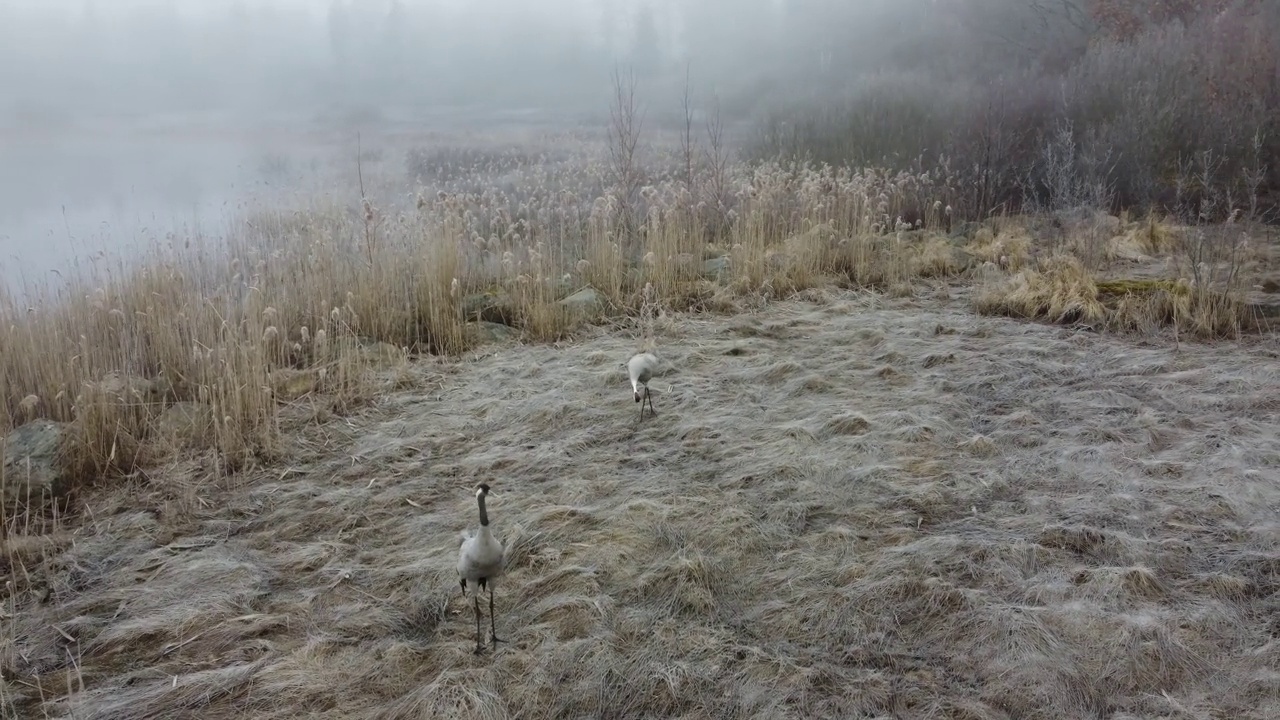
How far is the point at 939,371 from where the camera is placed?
141 inches

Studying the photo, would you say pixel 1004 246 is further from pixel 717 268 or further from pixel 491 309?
pixel 491 309

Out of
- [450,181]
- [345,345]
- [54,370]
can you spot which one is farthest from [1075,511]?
[450,181]

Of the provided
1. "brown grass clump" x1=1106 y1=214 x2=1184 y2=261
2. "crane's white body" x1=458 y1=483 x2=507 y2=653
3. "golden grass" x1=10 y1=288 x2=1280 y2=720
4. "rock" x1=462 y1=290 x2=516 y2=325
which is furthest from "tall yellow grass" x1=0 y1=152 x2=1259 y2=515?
"crane's white body" x1=458 y1=483 x2=507 y2=653

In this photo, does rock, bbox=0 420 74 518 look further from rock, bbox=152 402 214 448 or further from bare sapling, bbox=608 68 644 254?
bare sapling, bbox=608 68 644 254

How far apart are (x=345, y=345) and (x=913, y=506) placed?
2529 mm

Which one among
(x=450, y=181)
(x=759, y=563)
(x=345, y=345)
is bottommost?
(x=759, y=563)

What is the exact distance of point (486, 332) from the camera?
4.34 m

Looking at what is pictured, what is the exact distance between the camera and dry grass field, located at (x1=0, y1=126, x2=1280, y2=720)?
172 centimetres

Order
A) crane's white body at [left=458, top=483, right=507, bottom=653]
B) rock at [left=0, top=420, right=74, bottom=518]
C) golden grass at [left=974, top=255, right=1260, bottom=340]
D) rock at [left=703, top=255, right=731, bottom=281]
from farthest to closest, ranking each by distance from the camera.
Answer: rock at [left=703, top=255, right=731, bottom=281]
golden grass at [left=974, top=255, right=1260, bottom=340]
rock at [left=0, top=420, right=74, bottom=518]
crane's white body at [left=458, top=483, right=507, bottom=653]

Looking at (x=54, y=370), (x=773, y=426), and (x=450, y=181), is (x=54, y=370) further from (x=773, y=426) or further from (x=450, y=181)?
(x=450, y=181)

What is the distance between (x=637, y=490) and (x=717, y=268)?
3.03 m

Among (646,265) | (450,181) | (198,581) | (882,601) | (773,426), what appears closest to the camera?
(882,601)

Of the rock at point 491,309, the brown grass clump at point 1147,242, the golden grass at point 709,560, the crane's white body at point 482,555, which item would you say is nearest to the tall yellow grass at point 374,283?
the rock at point 491,309

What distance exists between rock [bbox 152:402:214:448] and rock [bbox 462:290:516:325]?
1713 mm
